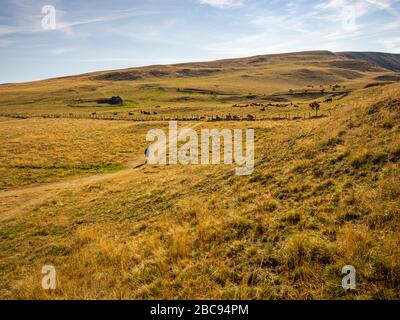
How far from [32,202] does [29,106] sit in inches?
4737

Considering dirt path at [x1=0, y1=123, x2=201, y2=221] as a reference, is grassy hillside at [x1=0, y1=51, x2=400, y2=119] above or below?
above

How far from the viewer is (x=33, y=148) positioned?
39.5 m
